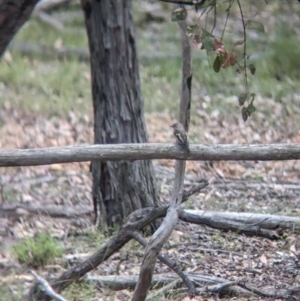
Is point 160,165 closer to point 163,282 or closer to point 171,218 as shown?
point 163,282

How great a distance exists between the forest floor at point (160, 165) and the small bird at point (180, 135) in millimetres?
938

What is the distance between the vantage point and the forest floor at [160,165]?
397 cm

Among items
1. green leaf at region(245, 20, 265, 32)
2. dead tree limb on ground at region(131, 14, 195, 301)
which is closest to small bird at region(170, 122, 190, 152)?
dead tree limb on ground at region(131, 14, 195, 301)

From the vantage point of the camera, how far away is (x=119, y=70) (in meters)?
4.46

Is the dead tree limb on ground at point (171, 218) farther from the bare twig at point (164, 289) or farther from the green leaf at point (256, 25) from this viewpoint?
the bare twig at point (164, 289)

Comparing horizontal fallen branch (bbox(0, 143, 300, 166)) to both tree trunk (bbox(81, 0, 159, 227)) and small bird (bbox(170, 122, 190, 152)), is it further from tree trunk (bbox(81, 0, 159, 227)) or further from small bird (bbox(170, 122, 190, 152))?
tree trunk (bbox(81, 0, 159, 227))

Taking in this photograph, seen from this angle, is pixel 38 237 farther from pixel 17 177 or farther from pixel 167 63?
pixel 167 63

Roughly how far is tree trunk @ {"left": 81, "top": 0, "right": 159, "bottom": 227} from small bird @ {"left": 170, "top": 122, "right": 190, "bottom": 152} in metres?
1.70

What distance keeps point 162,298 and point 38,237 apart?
1.20 m

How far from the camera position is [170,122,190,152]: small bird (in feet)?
9.18

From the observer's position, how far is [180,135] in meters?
2.79

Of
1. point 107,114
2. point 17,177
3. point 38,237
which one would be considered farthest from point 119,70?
point 17,177

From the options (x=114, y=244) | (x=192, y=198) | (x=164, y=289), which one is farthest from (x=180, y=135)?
(x=192, y=198)

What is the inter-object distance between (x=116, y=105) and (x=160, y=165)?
144cm
